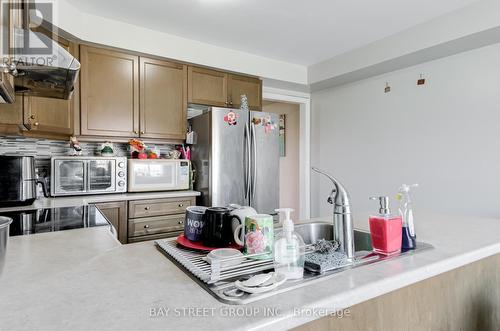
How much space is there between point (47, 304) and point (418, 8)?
9.37 ft

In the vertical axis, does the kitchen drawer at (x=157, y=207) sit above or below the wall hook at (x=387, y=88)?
below

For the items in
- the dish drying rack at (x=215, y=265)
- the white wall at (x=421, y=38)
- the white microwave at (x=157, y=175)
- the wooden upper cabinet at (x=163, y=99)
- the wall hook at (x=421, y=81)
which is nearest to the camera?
the dish drying rack at (x=215, y=265)

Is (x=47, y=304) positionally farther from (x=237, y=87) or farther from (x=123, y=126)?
(x=237, y=87)

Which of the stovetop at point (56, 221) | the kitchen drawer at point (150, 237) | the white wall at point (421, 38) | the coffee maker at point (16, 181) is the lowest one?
the kitchen drawer at point (150, 237)

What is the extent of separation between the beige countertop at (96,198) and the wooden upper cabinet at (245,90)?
3.77 ft

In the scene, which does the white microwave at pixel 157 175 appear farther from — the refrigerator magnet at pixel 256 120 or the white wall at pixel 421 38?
the white wall at pixel 421 38

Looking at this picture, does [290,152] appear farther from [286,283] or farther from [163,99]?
[286,283]

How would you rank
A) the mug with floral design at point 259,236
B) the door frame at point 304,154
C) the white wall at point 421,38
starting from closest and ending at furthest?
the mug with floral design at point 259,236
the white wall at point 421,38
the door frame at point 304,154

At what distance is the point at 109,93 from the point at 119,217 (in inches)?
42.8

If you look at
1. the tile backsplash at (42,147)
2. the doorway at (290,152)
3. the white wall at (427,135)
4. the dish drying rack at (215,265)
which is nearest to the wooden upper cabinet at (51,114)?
the tile backsplash at (42,147)

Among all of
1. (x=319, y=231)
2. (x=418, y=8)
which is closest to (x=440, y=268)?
(x=319, y=231)

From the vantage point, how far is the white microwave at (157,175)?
2.62 m

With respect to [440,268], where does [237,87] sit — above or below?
above

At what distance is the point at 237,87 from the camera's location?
3.30m
